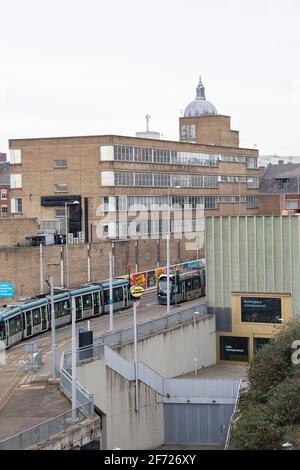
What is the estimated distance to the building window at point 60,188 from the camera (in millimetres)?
72125

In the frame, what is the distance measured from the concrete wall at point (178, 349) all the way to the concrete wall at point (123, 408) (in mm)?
2408

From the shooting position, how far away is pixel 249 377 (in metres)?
37.9

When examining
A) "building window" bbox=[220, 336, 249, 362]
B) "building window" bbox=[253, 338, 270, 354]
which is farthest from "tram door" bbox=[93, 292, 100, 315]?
"building window" bbox=[253, 338, 270, 354]

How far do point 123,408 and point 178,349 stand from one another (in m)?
8.84

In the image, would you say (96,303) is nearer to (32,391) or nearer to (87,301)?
(87,301)

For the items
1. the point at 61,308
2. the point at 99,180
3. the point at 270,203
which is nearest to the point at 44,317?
the point at 61,308

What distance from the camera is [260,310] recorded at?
167 feet

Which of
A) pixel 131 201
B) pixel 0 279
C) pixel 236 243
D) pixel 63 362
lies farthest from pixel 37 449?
pixel 131 201

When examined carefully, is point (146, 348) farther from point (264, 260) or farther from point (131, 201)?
point (131, 201)

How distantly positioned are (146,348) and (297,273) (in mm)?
10586

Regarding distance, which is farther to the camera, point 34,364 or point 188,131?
point 188,131

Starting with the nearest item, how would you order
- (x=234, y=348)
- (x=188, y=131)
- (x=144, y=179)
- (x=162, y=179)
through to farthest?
(x=234, y=348), (x=144, y=179), (x=162, y=179), (x=188, y=131)

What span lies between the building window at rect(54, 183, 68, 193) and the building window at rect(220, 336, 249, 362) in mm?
24836

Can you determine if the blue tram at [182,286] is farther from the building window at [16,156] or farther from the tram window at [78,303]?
the building window at [16,156]
